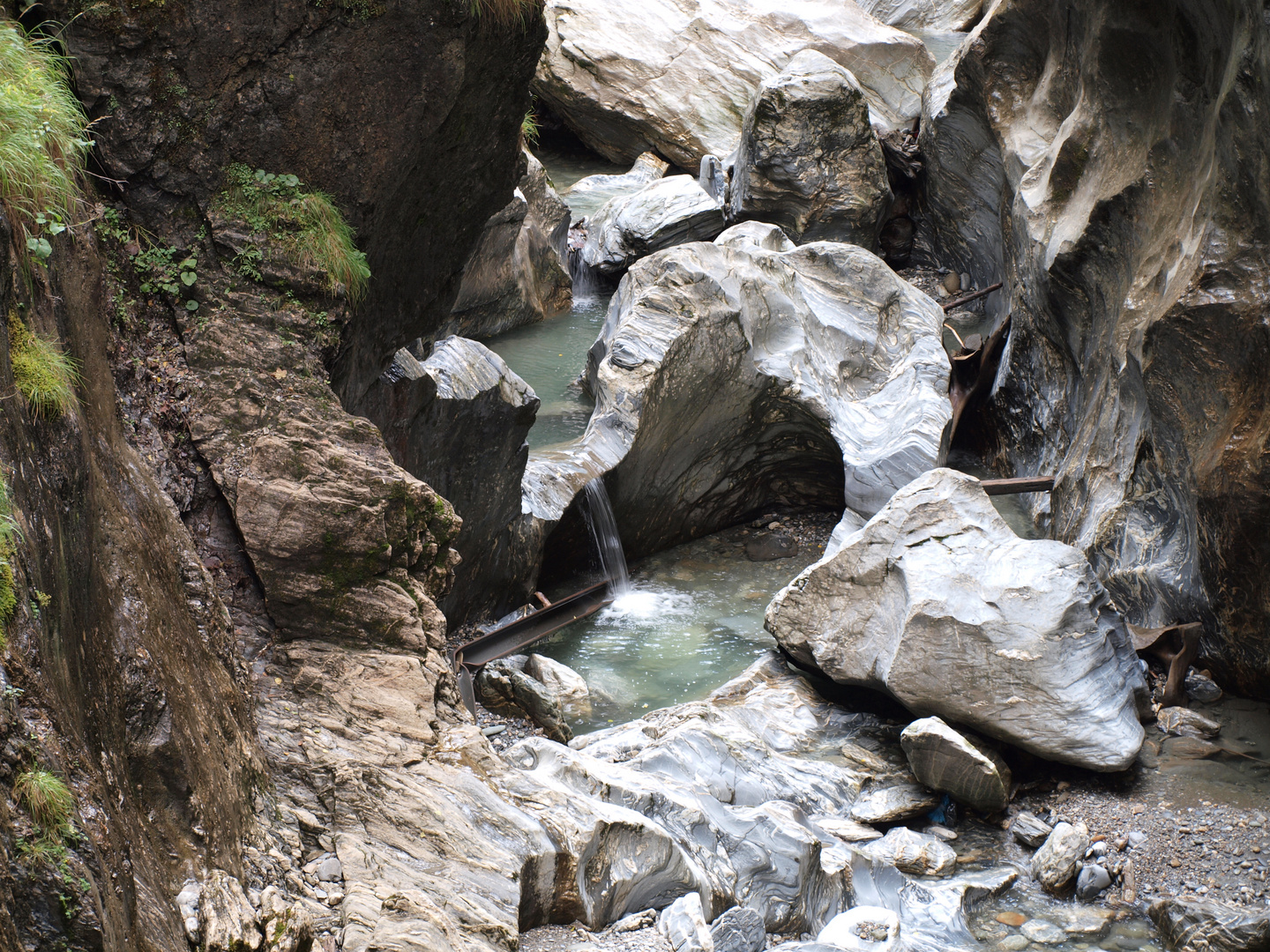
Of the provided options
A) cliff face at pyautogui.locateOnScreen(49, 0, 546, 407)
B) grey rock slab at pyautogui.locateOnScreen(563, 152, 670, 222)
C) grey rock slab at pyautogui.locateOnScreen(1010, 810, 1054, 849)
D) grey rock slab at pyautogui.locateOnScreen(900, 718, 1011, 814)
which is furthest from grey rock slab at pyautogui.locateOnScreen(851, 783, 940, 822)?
grey rock slab at pyautogui.locateOnScreen(563, 152, 670, 222)

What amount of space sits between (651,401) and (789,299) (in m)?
2.17

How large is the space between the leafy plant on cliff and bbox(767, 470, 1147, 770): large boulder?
3879 millimetres

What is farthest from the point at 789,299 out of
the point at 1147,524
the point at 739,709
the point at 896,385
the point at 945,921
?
A: the point at 945,921

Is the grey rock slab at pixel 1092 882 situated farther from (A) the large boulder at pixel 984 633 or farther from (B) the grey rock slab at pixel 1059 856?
(A) the large boulder at pixel 984 633

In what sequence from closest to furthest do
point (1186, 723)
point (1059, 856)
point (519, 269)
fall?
point (1059, 856) → point (1186, 723) → point (519, 269)

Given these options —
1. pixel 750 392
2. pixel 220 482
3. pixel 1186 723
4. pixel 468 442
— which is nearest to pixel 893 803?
pixel 1186 723

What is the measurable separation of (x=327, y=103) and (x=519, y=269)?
982 centimetres

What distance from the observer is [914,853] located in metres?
5.32

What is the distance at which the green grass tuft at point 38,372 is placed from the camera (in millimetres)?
2619

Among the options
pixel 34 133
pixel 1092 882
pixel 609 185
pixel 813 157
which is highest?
pixel 813 157

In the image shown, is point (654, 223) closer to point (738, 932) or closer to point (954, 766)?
point (954, 766)

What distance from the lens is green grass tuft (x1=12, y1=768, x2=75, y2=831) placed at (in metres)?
1.85

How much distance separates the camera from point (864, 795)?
5.83 m

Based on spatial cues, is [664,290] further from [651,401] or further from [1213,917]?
[1213,917]
